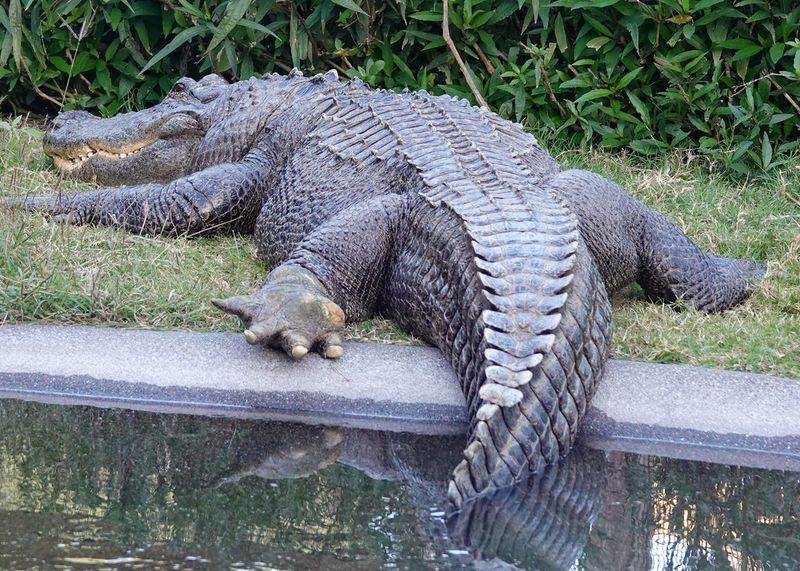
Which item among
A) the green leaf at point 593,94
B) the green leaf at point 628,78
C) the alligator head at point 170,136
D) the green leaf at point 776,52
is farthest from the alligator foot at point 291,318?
the green leaf at point 776,52

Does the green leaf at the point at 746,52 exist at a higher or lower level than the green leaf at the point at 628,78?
higher

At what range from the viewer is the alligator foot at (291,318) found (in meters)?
3.62

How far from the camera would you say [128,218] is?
16.7 feet

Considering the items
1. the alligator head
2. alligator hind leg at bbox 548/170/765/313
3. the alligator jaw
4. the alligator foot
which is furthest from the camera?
the alligator jaw

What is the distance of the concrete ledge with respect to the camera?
11.0 feet

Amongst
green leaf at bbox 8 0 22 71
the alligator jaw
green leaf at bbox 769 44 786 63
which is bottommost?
the alligator jaw

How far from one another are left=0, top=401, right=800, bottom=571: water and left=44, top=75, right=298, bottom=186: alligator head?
2147mm

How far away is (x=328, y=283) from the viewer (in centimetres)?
401

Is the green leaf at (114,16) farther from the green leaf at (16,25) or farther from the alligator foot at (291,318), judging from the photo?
the alligator foot at (291,318)

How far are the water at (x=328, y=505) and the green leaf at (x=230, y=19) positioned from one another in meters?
3.04

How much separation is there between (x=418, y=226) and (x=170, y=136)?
2.03 metres

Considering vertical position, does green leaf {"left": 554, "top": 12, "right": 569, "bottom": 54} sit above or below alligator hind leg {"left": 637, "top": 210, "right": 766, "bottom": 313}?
above

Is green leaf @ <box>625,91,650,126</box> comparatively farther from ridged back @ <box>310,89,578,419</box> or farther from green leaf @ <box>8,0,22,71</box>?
green leaf @ <box>8,0,22,71</box>

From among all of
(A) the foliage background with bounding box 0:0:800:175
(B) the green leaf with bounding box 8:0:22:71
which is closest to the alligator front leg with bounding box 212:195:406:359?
(A) the foliage background with bounding box 0:0:800:175
